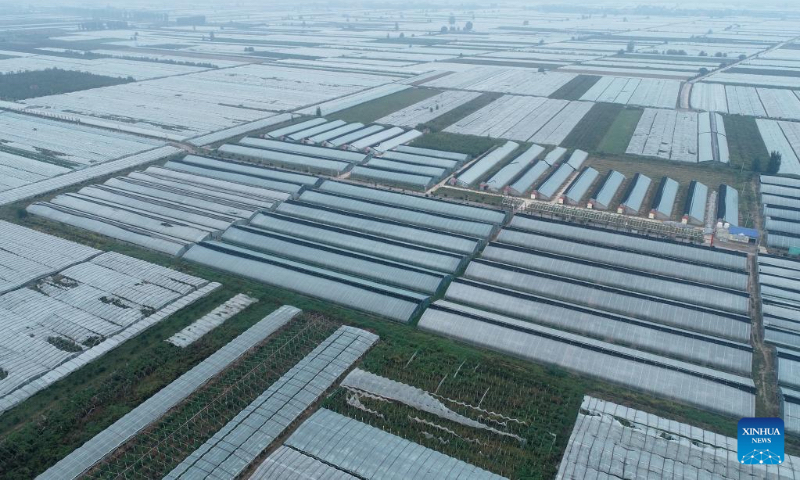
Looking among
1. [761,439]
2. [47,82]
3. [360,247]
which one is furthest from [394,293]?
[47,82]

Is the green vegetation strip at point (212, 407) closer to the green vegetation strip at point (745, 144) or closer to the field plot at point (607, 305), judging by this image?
the field plot at point (607, 305)

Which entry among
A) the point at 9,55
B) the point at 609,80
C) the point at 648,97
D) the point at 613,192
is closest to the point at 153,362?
the point at 613,192

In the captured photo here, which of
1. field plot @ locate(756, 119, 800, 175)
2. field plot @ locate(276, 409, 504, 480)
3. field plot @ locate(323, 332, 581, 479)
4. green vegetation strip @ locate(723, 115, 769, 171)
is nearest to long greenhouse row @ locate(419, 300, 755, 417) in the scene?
field plot @ locate(323, 332, 581, 479)

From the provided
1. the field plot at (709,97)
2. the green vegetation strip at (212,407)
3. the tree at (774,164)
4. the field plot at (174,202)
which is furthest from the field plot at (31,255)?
the field plot at (709,97)

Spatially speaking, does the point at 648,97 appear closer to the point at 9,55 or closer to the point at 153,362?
the point at 153,362

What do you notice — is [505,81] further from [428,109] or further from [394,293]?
[394,293]

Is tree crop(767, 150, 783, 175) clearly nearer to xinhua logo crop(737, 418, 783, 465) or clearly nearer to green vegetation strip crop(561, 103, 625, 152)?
green vegetation strip crop(561, 103, 625, 152)

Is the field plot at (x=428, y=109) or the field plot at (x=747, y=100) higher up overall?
the field plot at (x=428, y=109)
